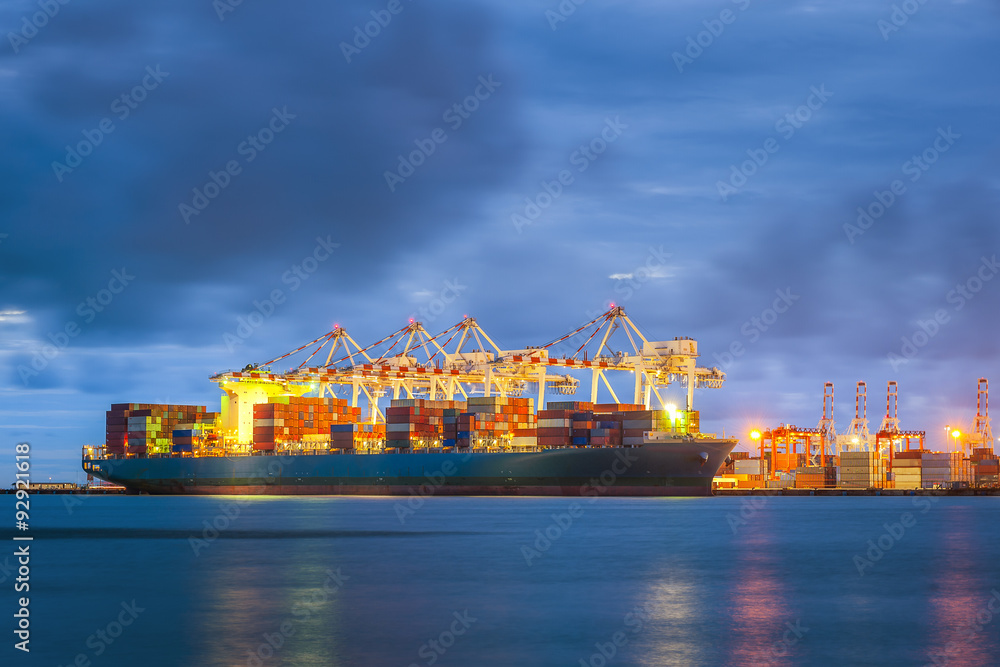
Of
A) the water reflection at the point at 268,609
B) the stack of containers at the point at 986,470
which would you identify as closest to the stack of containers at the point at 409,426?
the water reflection at the point at 268,609

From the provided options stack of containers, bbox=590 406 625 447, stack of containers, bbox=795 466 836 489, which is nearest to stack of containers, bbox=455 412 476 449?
stack of containers, bbox=590 406 625 447

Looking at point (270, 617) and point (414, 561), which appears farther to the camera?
point (414, 561)

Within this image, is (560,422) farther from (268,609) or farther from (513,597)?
(268,609)

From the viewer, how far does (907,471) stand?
488ft

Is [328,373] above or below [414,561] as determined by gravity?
above

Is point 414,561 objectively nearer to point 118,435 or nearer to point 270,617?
point 270,617

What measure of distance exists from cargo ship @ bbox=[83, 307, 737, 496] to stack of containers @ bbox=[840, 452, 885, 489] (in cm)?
5103

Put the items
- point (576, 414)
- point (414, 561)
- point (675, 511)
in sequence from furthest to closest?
point (576, 414) → point (675, 511) → point (414, 561)

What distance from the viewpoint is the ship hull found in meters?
92.3

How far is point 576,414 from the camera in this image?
303ft

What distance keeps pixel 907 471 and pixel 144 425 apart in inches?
3768

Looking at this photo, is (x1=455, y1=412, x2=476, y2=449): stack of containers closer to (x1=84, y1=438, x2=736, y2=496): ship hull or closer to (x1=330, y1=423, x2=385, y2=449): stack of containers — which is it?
(x1=84, y1=438, x2=736, y2=496): ship hull

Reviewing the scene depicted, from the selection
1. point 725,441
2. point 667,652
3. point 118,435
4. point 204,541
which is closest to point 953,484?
point 725,441

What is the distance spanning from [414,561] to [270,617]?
13.5 m
